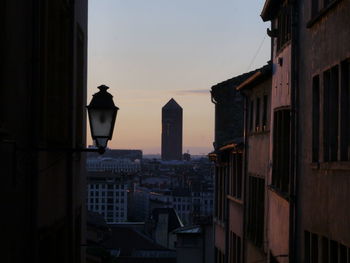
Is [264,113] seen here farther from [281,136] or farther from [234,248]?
[234,248]

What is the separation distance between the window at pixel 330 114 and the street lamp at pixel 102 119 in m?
3.16

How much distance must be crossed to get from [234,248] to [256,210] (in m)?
5.08

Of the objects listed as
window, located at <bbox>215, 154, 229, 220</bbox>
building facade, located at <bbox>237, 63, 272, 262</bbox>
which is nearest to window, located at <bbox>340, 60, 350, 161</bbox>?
building facade, located at <bbox>237, 63, 272, 262</bbox>

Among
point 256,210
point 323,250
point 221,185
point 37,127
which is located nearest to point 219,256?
point 221,185

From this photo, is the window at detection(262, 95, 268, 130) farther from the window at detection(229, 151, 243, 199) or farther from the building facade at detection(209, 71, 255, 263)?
the window at detection(229, 151, 243, 199)

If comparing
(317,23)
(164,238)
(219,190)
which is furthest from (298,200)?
(164,238)

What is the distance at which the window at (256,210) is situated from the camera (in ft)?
65.0

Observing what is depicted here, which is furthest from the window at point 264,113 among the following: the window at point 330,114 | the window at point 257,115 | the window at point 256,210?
the window at point 330,114

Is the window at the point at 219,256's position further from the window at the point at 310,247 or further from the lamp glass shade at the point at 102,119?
the lamp glass shade at the point at 102,119

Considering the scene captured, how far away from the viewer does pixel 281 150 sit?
15.8 metres

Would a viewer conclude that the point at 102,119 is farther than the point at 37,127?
Yes

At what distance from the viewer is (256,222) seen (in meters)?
20.7

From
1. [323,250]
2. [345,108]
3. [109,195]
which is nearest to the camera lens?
[345,108]

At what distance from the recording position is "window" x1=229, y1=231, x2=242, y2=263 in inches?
957
